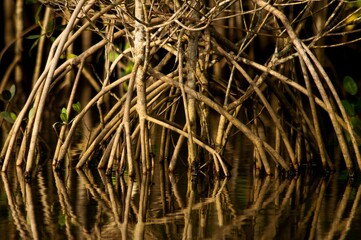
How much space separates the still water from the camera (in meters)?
5.02

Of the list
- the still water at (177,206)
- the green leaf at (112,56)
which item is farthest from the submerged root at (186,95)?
the green leaf at (112,56)

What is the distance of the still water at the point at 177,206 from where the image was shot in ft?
16.5

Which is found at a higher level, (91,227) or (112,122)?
(112,122)

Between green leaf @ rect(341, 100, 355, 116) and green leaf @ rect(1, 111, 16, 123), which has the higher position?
green leaf @ rect(341, 100, 355, 116)

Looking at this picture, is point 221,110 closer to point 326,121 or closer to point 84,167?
point 84,167

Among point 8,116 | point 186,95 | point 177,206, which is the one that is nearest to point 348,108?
point 186,95

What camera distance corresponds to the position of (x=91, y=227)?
514cm

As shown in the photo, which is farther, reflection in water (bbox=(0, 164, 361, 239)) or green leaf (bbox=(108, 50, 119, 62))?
green leaf (bbox=(108, 50, 119, 62))

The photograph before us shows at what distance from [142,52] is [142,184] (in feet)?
2.66

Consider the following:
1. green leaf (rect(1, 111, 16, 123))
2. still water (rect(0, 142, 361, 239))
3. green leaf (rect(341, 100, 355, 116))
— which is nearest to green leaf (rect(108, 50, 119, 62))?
green leaf (rect(1, 111, 16, 123))

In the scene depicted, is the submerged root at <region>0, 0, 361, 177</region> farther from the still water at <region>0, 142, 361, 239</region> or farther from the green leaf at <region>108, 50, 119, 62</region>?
the green leaf at <region>108, 50, 119, 62</region>

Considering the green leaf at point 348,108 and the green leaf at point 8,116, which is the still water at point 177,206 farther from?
the green leaf at point 8,116

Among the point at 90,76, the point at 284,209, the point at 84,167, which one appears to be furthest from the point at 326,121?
A: the point at 284,209

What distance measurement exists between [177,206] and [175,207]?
0.03 m
